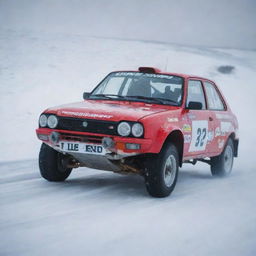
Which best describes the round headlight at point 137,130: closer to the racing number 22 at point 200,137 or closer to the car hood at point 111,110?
the car hood at point 111,110

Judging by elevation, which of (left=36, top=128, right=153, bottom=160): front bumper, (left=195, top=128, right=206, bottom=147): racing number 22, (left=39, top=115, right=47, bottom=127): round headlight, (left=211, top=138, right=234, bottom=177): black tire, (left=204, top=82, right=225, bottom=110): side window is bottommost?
(left=211, top=138, right=234, bottom=177): black tire

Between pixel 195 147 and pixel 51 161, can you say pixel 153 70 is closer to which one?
pixel 195 147

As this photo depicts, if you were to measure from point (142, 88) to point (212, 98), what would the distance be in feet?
4.90

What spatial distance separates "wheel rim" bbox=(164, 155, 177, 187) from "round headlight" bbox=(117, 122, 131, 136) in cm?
68

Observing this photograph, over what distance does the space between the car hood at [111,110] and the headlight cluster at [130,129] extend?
0.22 ft

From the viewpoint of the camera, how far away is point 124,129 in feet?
19.2

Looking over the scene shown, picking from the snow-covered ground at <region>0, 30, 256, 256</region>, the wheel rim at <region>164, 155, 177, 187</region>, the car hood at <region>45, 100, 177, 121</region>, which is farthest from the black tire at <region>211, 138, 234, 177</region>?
the wheel rim at <region>164, 155, 177, 187</region>

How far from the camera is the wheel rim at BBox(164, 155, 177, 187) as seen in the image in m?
6.26

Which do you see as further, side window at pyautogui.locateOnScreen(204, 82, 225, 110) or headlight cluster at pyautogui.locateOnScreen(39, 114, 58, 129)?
side window at pyautogui.locateOnScreen(204, 82, 225, 110)

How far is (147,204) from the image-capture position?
18.9 ft

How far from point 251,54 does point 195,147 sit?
3730 cm

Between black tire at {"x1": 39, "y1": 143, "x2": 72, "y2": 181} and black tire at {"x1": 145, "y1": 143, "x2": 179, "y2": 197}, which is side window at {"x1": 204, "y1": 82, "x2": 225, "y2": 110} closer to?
black tire at {"x1": 145, "y1": 143, "x2": 179, "y2": 197}

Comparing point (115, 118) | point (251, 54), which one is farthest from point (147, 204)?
point (251, 54)

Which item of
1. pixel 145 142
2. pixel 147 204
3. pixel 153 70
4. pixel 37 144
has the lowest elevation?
pixel 37 144
